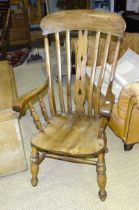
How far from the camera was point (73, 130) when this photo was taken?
5.26 ft

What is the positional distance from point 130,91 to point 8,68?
1259mm

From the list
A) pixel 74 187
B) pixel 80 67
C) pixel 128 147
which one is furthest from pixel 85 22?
pixel 74 187

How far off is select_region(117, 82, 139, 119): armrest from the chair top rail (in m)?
0.37

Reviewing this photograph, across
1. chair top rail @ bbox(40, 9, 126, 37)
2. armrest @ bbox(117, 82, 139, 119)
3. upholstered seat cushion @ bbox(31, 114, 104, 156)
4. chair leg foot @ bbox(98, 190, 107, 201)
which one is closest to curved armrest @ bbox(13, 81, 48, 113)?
upholstered seat cushion @ bbox(31, 114, 104, 156)

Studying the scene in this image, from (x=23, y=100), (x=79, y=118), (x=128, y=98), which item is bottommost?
(x=79, y=118)

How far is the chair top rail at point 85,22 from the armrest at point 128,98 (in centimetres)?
37

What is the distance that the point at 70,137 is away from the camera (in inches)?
60.2

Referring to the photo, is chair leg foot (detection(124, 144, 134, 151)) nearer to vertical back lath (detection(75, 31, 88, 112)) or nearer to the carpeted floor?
the carpeted floor

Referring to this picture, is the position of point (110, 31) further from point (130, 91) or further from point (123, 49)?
point (123, 49)

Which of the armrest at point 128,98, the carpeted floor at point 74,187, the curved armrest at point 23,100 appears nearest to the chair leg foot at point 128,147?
the carpeted floor at point 74,187

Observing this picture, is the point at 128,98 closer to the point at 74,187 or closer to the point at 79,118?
the point at 79,118

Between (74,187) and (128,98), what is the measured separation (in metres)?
0.78

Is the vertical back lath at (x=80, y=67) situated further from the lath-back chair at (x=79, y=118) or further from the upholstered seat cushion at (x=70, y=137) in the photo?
the upholstered seat cushion at (x=70, y=137)

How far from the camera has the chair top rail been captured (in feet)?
5.11
